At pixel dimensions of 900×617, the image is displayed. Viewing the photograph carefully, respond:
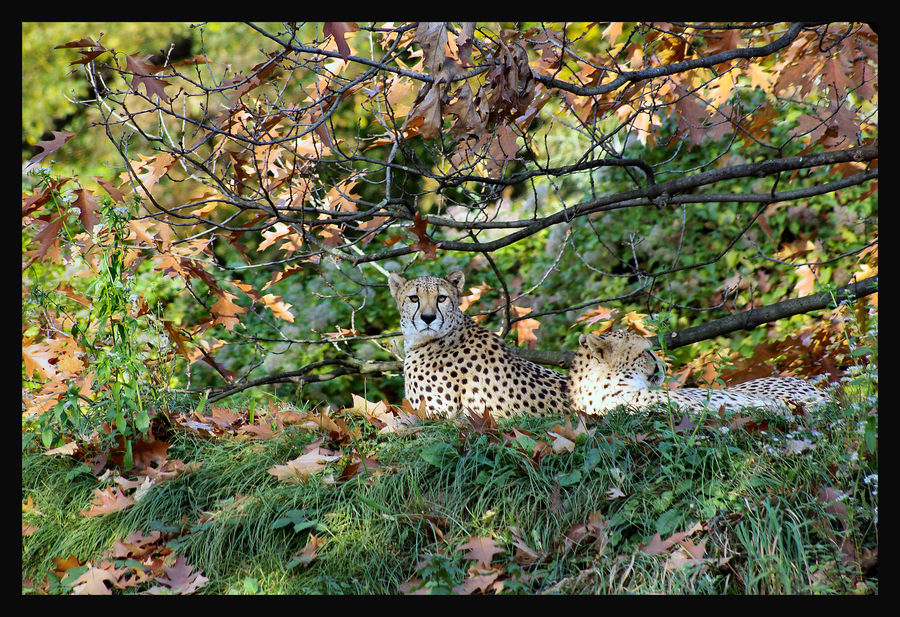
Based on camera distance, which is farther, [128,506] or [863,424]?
[128,506]

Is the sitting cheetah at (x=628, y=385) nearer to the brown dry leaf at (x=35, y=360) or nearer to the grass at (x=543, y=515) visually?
the grass at (x=543, y=515)

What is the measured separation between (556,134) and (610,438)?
6513 mm

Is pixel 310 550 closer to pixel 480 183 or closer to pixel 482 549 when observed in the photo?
pixel 482 549

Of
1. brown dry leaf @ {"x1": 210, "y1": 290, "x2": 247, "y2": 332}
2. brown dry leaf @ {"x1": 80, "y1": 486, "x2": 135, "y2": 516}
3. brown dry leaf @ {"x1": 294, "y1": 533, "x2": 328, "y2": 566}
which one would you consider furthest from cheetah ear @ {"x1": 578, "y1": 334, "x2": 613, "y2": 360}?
brown dry leaf @ {"x1": 80, "y1": 486, "x2": 135, "y2": 516}

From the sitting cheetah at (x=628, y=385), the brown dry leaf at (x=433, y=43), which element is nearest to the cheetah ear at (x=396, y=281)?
the sitting cheetah at (x=628, y=385)

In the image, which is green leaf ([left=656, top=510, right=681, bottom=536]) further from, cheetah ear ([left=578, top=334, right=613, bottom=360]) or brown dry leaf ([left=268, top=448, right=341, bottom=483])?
brown dry leaf ([left=268, top=448, right=341, bottom=483])

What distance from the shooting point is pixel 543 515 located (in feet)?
12.3

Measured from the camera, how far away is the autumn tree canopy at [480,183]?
12.9ft

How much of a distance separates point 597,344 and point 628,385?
301mm

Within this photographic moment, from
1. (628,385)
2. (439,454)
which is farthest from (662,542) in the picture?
(628,385)

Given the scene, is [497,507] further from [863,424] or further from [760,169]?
[760,169]

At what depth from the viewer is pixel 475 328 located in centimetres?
531

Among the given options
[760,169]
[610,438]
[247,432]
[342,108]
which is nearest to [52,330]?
[247,432]
